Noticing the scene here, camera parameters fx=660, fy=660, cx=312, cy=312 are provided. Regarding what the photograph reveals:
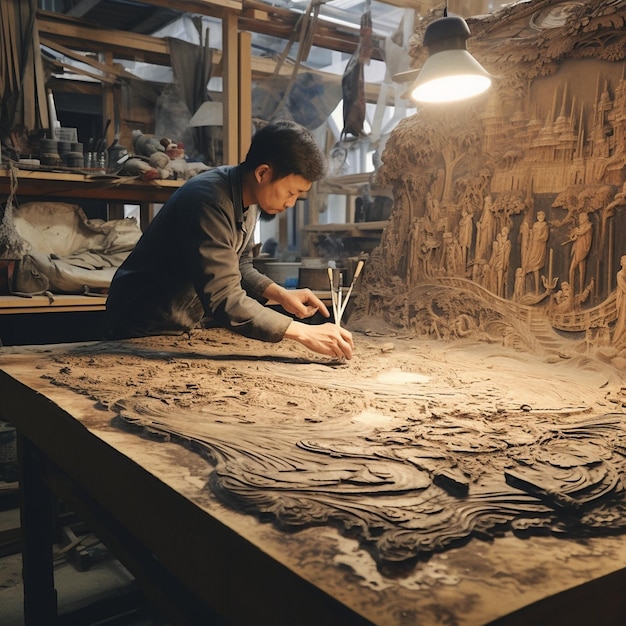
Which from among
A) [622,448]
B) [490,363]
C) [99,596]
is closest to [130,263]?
[99,596]

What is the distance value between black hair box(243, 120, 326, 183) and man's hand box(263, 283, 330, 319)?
2.23 ft

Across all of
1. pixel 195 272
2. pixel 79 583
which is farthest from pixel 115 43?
pixel 79 583

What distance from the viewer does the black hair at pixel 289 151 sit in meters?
2.52

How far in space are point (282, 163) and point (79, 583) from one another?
7.35 ft

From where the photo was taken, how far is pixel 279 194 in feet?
8.79

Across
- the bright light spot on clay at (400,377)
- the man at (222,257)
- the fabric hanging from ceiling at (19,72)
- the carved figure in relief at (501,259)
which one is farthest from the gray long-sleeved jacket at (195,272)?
the fabric hanging from ceiling at (19,72)

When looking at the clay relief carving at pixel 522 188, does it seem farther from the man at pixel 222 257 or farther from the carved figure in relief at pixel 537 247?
the man at pixel 222 257

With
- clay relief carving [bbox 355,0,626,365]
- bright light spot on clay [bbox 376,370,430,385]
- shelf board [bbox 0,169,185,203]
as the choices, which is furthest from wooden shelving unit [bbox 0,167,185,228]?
bright light spot on clay [bbox 376,370,430,385]

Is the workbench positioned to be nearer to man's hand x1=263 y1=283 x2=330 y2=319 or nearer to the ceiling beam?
man's hand x1=263 y1=283 x2=330 y2=319

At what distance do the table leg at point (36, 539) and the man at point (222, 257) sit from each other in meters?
0.86

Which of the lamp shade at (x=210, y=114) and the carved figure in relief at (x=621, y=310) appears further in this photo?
the lamp shade at (x=210, y=114)

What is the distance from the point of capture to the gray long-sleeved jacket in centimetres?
250

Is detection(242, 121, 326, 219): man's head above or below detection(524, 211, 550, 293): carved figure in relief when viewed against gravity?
above

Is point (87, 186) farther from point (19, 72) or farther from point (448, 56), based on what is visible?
point (448, 56)
